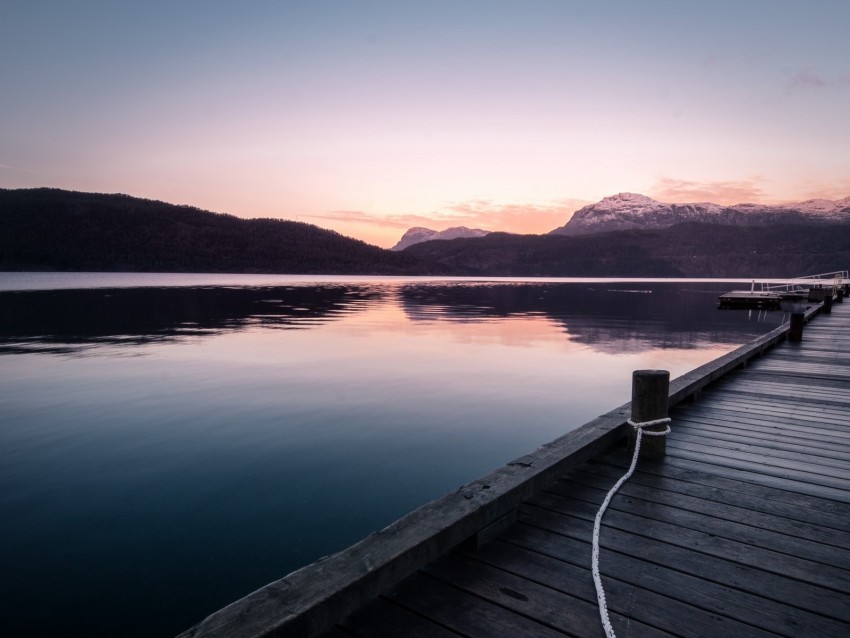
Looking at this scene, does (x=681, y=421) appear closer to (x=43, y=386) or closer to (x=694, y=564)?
(x=694, y=564)

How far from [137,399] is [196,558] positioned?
348 inches

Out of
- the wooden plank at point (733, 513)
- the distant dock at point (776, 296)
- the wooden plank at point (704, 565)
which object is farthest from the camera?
the distant dock at point (776, 296)

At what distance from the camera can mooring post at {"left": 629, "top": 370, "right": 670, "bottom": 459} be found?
4.85 metres

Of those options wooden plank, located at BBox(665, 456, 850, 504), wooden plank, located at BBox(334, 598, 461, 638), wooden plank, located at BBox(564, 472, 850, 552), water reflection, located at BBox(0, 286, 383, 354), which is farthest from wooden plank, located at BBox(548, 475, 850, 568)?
water reflection, located at BBox(0, 286, 383, 354)

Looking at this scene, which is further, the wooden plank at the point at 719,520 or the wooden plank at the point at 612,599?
the wooden plank at the point at 719,520

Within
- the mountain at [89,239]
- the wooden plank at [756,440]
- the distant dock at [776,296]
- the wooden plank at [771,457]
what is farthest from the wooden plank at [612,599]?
the mountain at [89,239]

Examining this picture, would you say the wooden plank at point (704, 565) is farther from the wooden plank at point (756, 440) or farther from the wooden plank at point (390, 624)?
the wooden plank at point (756, 440)

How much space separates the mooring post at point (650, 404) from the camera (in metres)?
4.85

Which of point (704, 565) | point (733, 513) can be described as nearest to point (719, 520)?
point (733, 513)

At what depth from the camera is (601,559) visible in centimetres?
328

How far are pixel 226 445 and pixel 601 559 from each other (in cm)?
811

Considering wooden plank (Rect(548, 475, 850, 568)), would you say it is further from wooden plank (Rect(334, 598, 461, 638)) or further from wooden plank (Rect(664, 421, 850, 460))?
wooden plank (Rect(664, 421, 850, 460))

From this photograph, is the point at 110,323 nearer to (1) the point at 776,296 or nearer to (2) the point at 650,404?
(2) the point at 650,404

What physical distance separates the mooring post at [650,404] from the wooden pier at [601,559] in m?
0.19
